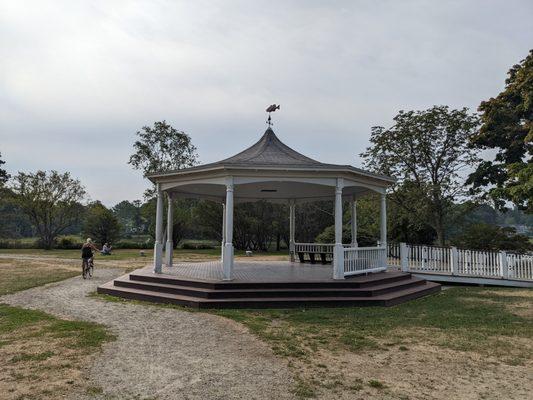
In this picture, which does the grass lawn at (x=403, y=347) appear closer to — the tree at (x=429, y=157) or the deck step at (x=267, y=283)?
the deck step at (x=267, y=283)

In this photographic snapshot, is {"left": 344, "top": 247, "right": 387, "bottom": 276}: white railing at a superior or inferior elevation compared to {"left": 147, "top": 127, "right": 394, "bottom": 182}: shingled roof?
inferior

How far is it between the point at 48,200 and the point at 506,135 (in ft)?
128

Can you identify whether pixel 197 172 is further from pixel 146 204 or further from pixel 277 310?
pixel 146 204

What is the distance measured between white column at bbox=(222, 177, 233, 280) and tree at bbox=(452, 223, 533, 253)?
12645 mm

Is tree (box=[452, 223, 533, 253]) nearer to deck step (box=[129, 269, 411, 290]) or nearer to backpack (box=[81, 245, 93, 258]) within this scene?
deck step (box=[129, 269, 411, 290])

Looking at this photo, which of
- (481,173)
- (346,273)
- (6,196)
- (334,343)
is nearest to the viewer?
(334,343)

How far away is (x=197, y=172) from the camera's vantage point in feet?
35.3

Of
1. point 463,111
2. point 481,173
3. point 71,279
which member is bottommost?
point 71,279

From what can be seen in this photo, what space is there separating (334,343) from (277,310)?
2.74m

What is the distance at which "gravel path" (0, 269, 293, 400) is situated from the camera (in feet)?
13.1

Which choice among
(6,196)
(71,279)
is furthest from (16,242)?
(71,279)

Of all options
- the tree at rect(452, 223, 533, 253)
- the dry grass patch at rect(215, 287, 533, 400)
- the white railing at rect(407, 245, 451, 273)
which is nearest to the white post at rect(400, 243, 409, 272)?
the white railing at rect(407, 245, 451, 273)

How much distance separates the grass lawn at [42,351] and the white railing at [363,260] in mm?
6453

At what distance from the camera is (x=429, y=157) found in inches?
778
